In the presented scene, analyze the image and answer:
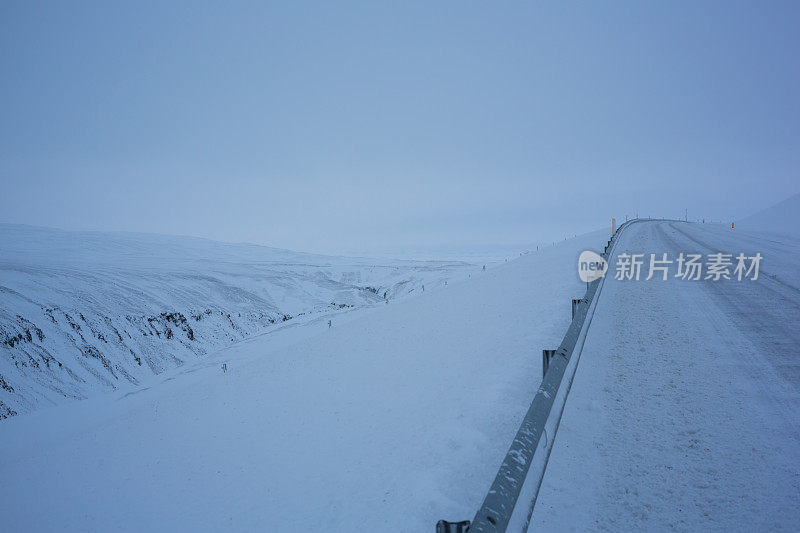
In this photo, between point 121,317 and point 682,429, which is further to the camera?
point 121,317

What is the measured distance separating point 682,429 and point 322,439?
17.6 ft

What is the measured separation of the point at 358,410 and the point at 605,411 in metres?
4.61

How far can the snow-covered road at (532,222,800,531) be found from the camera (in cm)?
284

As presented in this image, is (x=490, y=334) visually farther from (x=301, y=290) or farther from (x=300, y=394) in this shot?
(x=301, y=290)

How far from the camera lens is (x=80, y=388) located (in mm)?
18562

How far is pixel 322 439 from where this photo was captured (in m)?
6.57

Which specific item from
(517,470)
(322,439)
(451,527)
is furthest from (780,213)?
(451,527)

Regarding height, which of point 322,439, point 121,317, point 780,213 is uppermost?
point 780,213

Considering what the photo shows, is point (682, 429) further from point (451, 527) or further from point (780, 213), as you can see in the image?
point (780, 213)

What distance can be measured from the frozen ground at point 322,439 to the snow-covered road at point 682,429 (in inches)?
36.7

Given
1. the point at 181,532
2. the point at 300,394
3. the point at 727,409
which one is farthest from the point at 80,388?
the point at 727,409

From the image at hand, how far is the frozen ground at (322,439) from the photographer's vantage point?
4512 millimetres

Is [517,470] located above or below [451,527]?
above

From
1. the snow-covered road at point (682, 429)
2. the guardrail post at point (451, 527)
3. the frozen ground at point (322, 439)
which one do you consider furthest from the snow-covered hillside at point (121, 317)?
the snow-covered road at point (682, 429)
